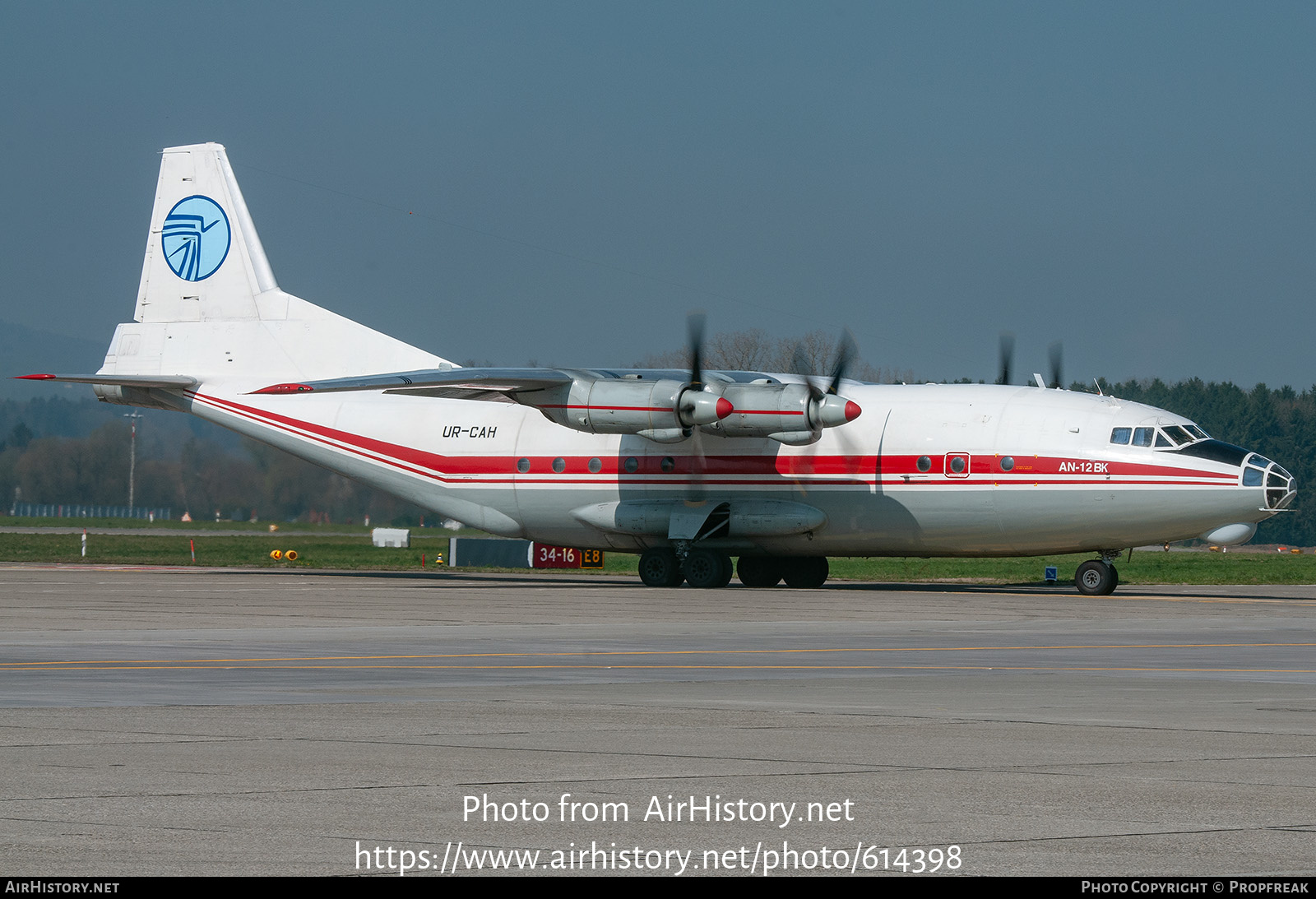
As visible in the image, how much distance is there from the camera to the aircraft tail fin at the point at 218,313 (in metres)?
39.0

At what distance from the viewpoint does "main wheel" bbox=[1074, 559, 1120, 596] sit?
105ft

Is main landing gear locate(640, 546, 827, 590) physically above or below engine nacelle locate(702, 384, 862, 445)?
below

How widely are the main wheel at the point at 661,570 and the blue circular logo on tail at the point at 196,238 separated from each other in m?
14.4

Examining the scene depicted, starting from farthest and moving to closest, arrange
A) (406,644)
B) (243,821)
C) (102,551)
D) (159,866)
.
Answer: (102,551)
(406,644)
(243,821)
(159,866)

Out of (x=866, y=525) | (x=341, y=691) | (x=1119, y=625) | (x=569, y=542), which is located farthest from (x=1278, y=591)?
(x=341, y=691)

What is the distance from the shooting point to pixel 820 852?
6.82m

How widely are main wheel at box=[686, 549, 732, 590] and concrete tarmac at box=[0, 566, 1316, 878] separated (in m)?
12.4

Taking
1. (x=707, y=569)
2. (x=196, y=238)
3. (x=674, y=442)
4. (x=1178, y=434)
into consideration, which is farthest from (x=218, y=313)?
(x=1178, y=434)

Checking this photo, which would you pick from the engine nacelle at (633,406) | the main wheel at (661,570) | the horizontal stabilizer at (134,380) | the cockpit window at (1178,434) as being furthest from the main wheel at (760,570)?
the horizontal stabilizer at (134,380)

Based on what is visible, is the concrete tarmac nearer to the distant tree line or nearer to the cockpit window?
the cockpit window

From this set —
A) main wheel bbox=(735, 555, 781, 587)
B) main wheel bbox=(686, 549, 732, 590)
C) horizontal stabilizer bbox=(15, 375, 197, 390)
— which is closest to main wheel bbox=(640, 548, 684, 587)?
main wheel bbox=(686, 549, 732, 590)

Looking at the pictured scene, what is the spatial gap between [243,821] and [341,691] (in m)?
6.05
